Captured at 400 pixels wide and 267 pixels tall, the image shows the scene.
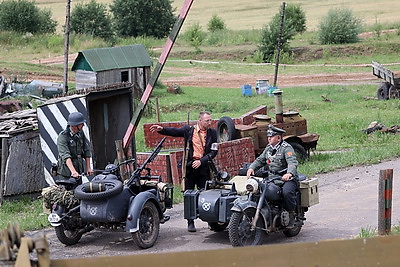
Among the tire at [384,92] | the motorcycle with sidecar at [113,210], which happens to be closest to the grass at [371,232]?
the motorcycle with sidecar at [113,210]

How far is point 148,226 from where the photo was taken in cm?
1141

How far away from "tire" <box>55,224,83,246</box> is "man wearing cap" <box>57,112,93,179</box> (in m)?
0.81

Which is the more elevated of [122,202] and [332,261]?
[332,261]

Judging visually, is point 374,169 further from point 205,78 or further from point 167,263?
point 205,78

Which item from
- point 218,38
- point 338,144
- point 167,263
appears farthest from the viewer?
point 218,38

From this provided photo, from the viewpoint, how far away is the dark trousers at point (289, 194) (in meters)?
11.2

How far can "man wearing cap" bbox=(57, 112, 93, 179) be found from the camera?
11.9 metres

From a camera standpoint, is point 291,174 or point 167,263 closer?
point 167,263

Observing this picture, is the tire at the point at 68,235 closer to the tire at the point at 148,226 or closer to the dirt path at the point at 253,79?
the tire at the point at 148,226

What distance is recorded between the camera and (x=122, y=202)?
1113 cm

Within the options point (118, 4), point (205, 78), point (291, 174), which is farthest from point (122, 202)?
point (118, 4)

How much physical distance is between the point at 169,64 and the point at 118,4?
821 inches

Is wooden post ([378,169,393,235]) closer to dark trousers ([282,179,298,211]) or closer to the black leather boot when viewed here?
dark trousers ([282,179,298,211])

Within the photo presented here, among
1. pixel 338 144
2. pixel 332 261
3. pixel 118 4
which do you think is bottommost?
pixel 338 144
